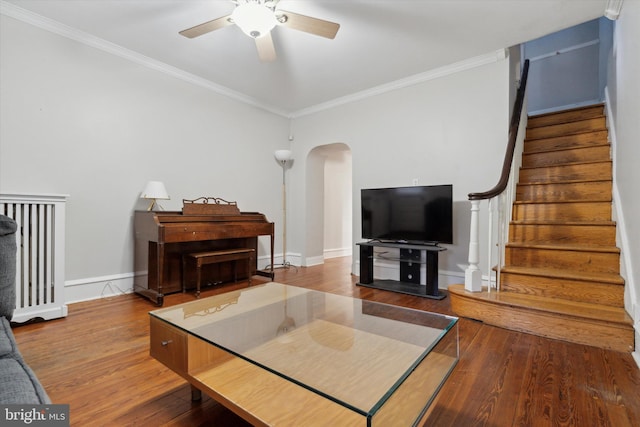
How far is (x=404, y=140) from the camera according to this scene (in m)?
3.68

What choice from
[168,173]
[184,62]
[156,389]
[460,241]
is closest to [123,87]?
[184,62]

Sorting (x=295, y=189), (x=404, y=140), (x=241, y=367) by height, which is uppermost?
(x=404, y=140)

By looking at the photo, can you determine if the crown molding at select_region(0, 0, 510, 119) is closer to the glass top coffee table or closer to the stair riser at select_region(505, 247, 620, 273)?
the stair riser at select_region(505, 247, 620, 273)

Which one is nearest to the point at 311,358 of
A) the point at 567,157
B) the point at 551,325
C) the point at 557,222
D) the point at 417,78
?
the point at 551,325

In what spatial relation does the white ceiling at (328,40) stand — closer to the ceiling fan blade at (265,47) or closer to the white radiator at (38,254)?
the ceiling fan blade at (265,47)

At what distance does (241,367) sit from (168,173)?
280 centimetres

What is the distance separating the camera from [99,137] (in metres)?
2.93

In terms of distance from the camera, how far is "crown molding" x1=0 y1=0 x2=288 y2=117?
247 centimetres

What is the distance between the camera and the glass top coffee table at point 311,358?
3.17ft

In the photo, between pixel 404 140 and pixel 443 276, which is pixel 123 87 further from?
pixel 443 276

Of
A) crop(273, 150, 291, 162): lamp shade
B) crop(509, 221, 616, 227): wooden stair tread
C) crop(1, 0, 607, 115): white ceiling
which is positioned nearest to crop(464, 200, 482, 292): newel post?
crop(509, 221, 616, 227): wooden stair tread

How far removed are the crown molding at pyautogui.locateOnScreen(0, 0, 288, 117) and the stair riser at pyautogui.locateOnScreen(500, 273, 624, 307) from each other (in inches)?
149

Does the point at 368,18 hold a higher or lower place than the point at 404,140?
higher

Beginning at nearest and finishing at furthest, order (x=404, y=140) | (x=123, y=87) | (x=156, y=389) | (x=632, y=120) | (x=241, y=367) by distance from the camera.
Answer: (x=241, y=367)
(x=156, y=389)
(x=632, y=120)
(x=123, y=87)
(x=404, y=140)
